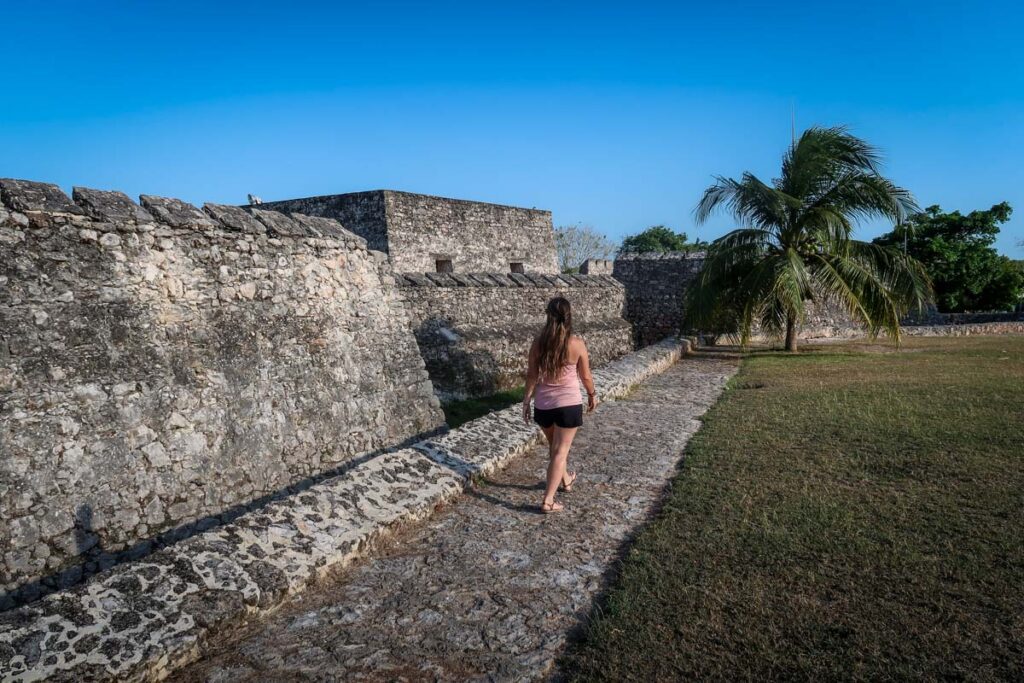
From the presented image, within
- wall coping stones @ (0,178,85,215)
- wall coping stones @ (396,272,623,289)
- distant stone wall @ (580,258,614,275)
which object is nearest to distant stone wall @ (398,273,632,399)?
wall coping stones @ (396,272,623,289)

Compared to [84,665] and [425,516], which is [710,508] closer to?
[425,516]

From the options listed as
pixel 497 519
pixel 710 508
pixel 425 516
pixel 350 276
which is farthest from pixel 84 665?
pixel 350 276

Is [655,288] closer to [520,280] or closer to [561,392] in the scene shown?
[520,280]

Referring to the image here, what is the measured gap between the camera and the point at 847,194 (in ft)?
47.5

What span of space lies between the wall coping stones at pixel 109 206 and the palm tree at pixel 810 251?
12094 millimetres

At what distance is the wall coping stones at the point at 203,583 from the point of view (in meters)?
2.38

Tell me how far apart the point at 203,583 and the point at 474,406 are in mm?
7463

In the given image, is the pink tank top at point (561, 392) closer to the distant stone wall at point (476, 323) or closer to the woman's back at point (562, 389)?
the woman's back at point (562, 389)

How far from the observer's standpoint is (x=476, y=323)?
11734 millimetres

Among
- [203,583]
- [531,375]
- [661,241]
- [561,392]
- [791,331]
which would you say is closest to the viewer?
[203,583]

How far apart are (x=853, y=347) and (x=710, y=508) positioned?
48.4 feet

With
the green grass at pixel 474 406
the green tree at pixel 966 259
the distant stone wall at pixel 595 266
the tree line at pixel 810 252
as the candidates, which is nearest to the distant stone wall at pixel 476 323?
the green grass at pixel 474 406

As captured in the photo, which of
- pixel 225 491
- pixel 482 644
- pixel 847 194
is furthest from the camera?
pixel 847 194

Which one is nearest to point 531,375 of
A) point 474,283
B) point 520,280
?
point 474,283
